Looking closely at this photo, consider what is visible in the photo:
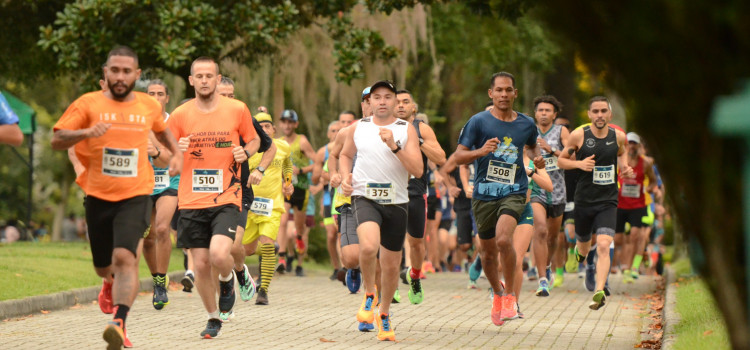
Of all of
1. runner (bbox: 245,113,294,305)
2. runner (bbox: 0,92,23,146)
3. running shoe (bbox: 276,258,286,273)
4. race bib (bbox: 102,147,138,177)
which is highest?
runner (bbox: 0,92,23,146)

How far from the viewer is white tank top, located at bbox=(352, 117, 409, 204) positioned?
9328 millimetres

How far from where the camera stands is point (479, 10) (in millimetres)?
18844

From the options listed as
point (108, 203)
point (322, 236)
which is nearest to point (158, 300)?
point (108, 203)

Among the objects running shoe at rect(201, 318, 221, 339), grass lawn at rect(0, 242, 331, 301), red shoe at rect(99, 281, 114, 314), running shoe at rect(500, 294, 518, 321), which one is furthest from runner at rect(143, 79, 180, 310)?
running shoe at rect(500, 294, 518, 321)

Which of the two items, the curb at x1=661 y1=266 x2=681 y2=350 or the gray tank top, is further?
the gray tank top

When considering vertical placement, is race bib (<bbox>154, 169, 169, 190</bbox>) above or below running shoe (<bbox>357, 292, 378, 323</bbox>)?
above

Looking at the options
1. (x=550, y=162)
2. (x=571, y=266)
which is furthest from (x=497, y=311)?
(x=571, y=266)

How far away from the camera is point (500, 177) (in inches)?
407

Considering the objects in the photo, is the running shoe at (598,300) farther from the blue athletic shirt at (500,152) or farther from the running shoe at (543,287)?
the running shoe at (543,287)

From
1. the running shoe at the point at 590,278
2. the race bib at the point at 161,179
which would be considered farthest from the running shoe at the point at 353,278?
the running shoe at the point at 590,278

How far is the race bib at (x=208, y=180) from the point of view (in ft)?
30.5

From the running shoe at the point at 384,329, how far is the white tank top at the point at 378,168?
0.90 m

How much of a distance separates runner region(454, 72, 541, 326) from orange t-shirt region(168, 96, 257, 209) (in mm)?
2009

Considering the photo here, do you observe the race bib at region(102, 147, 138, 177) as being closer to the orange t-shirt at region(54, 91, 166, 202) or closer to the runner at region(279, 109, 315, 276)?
the orange t-shirt at region(54, 91, 166, 202)
